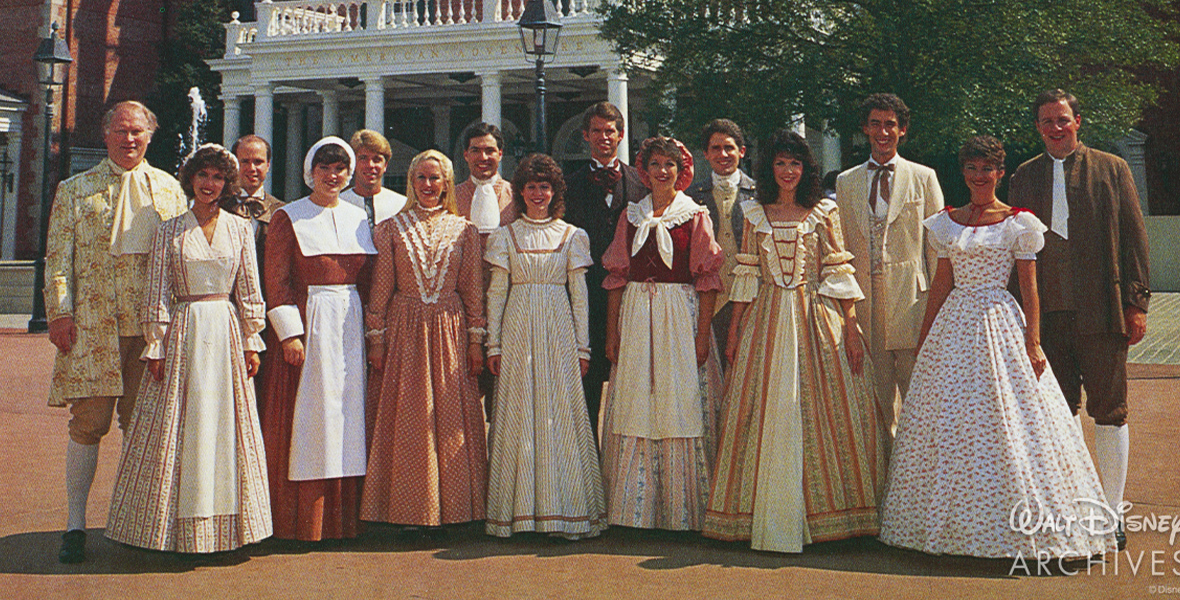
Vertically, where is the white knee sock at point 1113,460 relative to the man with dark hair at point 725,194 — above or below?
below

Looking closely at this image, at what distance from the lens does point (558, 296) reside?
17.2 ft

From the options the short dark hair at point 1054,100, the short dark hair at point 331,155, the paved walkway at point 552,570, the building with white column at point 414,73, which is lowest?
the paved walkway at point 552,570

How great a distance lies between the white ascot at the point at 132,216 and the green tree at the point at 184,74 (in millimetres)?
24985

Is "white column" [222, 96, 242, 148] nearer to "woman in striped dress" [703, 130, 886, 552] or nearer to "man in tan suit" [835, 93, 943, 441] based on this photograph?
"man in tan suit" [835, 93, 943, 441]

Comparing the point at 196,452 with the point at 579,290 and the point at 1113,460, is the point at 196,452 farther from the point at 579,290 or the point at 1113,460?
the point at 1113,460

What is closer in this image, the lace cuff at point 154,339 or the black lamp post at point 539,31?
the lace cuff at point 154,339

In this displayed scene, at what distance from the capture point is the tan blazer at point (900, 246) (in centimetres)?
529

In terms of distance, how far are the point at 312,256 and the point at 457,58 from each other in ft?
62.3

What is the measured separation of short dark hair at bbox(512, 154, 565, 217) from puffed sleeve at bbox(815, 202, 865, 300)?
4.01 ft

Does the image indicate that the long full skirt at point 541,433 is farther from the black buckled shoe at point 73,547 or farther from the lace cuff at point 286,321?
the black buckled shoe at point 73,547

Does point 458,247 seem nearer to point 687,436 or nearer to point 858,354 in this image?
point 687,436

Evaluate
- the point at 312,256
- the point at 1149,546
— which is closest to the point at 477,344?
the point at 312,256

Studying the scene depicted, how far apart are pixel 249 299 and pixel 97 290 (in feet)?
2.25

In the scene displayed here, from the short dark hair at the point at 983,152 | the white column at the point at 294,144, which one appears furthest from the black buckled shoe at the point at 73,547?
the white column at the point at 294,144
